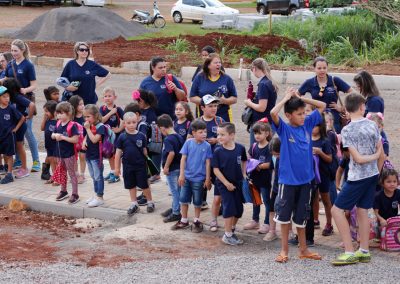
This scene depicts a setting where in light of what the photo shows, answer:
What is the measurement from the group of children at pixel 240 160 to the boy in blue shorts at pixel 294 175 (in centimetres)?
1

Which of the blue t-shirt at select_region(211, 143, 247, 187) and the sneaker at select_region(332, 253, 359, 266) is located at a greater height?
the blue t-shirt at select_region(211, 143, 247, 187)

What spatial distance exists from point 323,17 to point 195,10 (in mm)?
17551

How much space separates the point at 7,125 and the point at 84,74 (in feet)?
4.66

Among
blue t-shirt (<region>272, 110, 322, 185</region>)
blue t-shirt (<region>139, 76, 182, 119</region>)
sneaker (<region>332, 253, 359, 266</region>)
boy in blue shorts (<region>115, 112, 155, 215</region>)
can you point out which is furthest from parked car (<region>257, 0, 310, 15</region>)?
sneaker (<region>332, 253, 359, 266</region>)

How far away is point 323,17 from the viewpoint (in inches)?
1126

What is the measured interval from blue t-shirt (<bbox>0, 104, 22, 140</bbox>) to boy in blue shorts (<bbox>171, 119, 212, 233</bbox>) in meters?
3.66

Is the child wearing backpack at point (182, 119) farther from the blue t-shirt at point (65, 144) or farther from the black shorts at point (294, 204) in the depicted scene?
the black shorts at point (294, 204)

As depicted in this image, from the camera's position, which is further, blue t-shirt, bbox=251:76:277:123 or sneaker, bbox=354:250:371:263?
blue t-shirt, bbox=251:76:277:123

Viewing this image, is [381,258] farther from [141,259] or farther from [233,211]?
[141,259]

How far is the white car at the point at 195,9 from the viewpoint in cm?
4506

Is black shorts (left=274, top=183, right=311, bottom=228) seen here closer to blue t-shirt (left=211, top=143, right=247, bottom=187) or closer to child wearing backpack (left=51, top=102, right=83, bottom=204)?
blue t-shirt (left=211, top=143, right=247, bottom=187)

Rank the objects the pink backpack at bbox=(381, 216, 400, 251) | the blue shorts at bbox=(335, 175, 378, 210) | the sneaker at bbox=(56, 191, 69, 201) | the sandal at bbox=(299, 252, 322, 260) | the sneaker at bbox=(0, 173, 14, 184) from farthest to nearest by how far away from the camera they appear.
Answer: the sneaker at bbox=(0, 173, 14, 184) < the sneaker at bbox=(56, 191, 69, 201) < the pink backpack at bbox=(381, 216, 400, 251) < the sandal at bbox=(299, 252, 322, 260) < the blue shorts at bbox=(335, 175, 378, 210)

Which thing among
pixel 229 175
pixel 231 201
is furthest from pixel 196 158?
pixel 231 201

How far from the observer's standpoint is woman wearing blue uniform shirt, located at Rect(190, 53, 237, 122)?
11.0 meters
